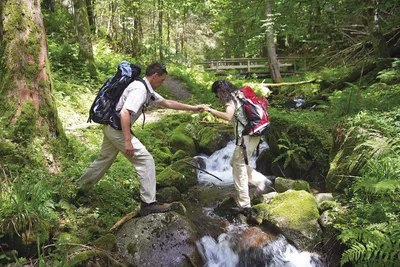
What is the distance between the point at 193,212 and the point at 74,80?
8130mm

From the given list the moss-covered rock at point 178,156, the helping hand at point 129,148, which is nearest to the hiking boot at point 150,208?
the helping hand at point 129,148

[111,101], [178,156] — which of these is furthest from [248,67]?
[111,101]

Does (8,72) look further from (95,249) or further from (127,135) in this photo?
(95,249)

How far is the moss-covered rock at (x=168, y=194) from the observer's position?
6168 millimetres

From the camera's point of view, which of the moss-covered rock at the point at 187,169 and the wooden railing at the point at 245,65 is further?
the wooden railing at the point at 245,65

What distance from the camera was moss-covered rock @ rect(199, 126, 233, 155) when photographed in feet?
31.7

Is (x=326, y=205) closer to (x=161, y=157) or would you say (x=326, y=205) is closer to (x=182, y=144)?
(x=161, y=157)

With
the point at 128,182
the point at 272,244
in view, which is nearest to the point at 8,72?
the point at 128,182

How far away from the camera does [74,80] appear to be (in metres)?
11.8

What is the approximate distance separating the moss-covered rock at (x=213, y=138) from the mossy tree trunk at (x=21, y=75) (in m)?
5.13

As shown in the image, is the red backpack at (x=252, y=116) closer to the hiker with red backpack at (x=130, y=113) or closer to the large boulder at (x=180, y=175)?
the hiker with red backpack at (x=130, y=113)

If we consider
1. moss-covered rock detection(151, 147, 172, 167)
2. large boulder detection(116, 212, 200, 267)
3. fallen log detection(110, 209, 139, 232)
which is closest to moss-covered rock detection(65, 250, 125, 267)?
large boulder detection(116, 212, 200, 267)

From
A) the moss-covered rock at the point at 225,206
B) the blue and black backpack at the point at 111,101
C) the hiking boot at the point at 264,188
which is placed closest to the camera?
the blue and black backpack at the point at 111,101

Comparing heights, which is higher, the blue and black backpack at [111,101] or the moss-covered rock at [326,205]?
the blue and black backpack at [111,101]
